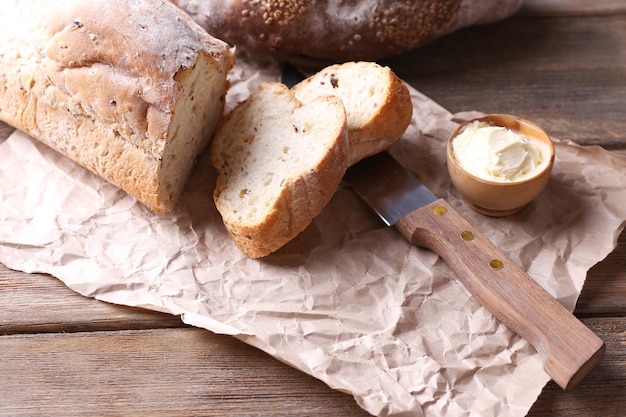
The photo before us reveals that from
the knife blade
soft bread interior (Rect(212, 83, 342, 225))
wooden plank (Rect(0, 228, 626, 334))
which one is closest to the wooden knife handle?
the knife blade

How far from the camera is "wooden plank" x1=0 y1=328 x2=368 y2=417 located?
1.81 metres

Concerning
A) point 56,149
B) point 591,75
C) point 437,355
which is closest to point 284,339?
point 437,355

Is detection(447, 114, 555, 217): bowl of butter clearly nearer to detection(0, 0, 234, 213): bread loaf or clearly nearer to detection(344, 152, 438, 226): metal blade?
detection(344, 152, 438, 226): metal blade

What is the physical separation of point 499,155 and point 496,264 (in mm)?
371

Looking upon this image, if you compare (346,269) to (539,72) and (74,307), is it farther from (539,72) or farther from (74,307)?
(539,72)

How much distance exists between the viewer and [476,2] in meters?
2.87

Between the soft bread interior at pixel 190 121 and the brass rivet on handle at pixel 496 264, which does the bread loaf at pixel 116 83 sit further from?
the brass rivet on handle at pixel 496 264

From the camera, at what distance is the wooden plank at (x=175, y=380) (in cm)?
181

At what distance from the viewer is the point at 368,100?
90.1 inches

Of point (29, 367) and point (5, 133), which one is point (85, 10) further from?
point (29, 367)

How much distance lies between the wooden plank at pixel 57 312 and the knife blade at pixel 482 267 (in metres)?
0.80

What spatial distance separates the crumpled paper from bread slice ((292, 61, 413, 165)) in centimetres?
18

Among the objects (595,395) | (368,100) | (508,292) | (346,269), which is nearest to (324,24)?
(368,100)

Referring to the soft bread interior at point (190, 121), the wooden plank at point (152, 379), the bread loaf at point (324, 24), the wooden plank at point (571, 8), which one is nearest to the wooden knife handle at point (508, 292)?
the wooden plank at point (152, 379)
